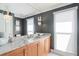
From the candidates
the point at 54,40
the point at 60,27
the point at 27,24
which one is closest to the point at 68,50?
the point at 54,40

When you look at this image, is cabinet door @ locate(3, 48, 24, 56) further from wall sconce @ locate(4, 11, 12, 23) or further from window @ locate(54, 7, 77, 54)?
window @ locate(54, 7, 77, 54)

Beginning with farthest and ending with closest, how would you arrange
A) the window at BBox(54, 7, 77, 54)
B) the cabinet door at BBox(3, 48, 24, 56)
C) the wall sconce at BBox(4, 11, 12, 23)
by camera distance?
the window at BBox(54, 7, 77, 54)
the wall sconce at BBox(4, 11, 12, 23)
the cabinet door at BBox(3, 48, 24, 56)

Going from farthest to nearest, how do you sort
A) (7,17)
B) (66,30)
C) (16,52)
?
(66,30)
(7,17)
(16,52)

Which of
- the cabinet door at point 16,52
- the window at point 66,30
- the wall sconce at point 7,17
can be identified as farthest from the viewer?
the window at point 66,30

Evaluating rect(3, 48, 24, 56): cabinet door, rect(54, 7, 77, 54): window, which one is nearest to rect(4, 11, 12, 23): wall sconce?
rect(3, 48, 24, 56): cabinet door

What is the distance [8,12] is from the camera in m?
1.49

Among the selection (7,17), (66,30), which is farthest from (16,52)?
(66,30)

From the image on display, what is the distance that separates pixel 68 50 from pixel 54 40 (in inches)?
25.1

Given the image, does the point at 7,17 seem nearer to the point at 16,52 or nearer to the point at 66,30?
the point at 16,52

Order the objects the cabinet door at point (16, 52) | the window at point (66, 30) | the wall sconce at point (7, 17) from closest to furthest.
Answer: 1. the cabinet door at point (16, 52)
2. the wall sconce at point (7, 17)
3. the window at point (66, 30)

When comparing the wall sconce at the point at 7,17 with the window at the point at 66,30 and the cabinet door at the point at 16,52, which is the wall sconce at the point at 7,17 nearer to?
the cabinet door at the point at 16,52

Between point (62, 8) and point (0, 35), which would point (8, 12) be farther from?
point (62, 8)

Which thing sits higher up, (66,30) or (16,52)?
(66,30)

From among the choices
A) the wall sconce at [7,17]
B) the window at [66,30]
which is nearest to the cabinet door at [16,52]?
the wall sconce at [7,17]
